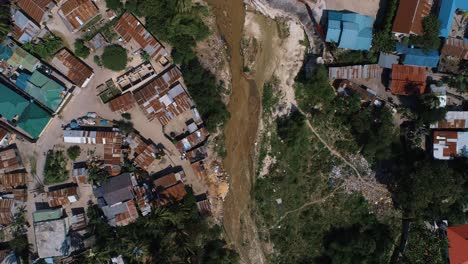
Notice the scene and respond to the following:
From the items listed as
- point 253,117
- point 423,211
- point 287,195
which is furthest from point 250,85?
point 423,211

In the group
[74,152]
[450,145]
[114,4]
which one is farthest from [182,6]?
[450,145]

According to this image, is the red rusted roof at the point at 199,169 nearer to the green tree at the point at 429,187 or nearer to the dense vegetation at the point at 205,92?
the dense vegetation at the point at 205,92

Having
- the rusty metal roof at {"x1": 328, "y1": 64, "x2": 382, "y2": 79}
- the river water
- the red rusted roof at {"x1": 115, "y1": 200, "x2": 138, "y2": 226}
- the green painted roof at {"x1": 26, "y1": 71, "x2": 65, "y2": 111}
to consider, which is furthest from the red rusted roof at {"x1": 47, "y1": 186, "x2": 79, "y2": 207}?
the rusty metal roof at {"x1": 328, "y1": 64, "x2": 382, "y2": 79}

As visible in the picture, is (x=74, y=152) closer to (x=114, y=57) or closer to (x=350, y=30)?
(x=114, y=57)

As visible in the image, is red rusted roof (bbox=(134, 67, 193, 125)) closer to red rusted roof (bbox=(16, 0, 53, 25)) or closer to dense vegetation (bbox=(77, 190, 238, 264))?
dense vegetation (bbox=(77, 190, 238, 264))

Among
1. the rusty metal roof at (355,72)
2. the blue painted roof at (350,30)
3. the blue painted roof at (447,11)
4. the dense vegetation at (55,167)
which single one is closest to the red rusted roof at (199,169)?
the dense vegetation at (55,167)

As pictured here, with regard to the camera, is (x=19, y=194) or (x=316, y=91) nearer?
(x=19, y=194)

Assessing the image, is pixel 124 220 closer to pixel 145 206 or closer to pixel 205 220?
pixel 145 206
